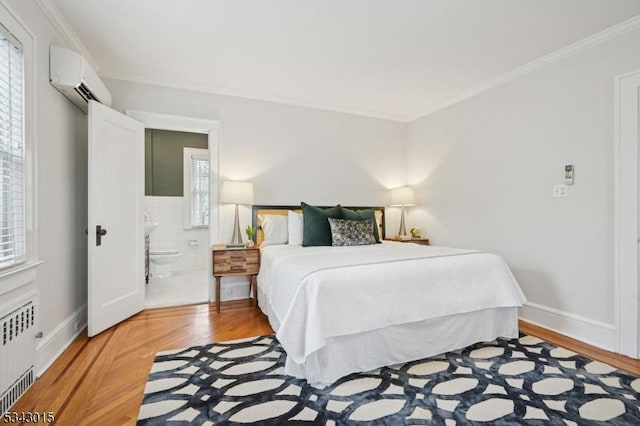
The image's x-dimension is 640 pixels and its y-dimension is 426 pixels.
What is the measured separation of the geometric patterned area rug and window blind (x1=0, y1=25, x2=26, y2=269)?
3.83ft

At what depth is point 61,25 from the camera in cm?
238

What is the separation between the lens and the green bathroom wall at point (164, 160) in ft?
17.9

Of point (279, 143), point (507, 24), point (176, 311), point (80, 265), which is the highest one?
point (507, 24)

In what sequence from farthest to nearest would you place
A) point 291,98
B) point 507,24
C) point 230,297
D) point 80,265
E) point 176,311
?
point 291,98
point 230,297
point 176,311
point 80,265
point 507,24

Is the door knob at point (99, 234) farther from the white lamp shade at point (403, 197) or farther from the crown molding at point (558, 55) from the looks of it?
the crown molding at point (558, 55)

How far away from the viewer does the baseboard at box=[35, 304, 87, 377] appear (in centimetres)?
207

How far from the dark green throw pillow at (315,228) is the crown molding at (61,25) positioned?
2.56 meters

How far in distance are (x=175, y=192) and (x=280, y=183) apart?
2668 mm

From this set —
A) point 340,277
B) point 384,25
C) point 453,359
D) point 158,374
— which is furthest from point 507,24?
point 158,374

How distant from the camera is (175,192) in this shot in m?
5.61

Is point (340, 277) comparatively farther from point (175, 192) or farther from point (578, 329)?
point (175, 192)

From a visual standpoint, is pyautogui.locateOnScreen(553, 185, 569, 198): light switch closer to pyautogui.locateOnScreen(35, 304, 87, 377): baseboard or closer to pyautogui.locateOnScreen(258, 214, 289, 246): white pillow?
pyautogui.locateOnScreen(258, 214, 289, 246): white pillow

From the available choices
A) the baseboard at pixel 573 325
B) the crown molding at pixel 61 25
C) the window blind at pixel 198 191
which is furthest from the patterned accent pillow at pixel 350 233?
the window blind at pixel 198 191

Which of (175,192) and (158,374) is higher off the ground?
(175,192)
